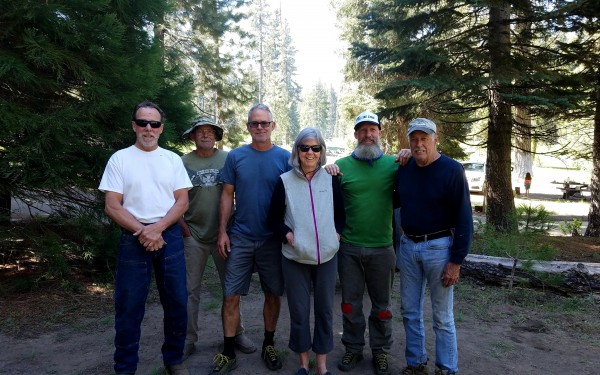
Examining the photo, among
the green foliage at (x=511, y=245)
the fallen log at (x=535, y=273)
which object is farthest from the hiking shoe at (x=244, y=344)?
the green foliage at (x=511, y=245)

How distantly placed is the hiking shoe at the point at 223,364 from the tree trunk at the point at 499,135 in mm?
6922

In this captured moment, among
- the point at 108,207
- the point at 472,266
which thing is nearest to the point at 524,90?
the point at 472,266

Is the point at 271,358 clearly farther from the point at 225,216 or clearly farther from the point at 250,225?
the point at 225,216

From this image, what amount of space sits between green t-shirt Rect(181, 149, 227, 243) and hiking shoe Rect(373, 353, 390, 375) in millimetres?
1792

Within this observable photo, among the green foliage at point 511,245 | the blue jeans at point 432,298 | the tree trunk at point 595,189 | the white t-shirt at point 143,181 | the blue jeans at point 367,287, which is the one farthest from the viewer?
the tree trunk at point 595,189

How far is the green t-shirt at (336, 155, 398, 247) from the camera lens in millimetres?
3584

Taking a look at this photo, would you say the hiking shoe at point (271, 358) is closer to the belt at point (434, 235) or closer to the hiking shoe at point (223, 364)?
the hiking shoe at point (223, 364)

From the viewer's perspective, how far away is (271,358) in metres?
3.79

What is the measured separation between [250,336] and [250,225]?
156cm

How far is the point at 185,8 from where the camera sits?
46.6ft

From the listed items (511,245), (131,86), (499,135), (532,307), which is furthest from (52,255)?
(499,135)

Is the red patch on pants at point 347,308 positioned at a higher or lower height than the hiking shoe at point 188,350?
higher

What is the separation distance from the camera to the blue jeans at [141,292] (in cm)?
319

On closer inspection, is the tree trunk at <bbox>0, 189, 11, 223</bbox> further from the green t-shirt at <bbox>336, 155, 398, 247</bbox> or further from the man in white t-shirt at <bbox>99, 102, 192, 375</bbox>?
the green t-shirt at <bbox>336, 155, 398, 247</bbox>
